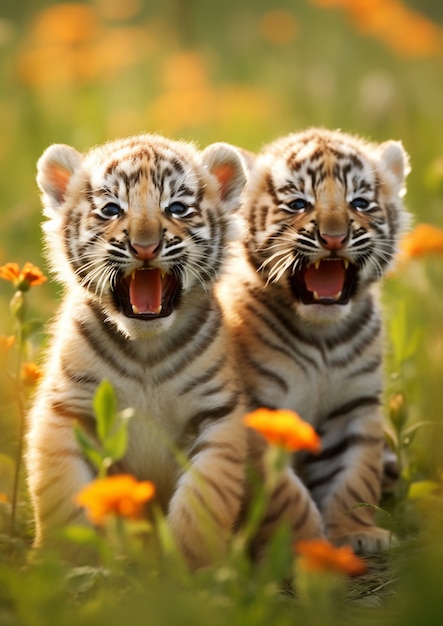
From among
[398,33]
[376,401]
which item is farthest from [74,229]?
[398,33]

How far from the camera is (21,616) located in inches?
130

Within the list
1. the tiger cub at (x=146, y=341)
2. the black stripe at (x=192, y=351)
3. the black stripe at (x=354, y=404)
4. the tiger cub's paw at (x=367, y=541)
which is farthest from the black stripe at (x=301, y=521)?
the black stripe at (x=192, y=351)

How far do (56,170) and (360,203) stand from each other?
1.23 meters

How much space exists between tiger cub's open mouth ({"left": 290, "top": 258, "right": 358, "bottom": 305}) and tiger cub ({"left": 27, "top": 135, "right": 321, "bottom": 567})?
41cm

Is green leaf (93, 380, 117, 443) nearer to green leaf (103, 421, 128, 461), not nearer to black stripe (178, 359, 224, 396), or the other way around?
green leaf (103, 421, 128, 461)

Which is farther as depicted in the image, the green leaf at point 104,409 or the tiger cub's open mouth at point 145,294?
the tiger cub's open mouth at point 145,294

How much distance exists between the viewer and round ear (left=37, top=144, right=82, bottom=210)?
188 inches

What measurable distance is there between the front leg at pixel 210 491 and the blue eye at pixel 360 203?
1.05m

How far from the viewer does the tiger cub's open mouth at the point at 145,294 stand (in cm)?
442

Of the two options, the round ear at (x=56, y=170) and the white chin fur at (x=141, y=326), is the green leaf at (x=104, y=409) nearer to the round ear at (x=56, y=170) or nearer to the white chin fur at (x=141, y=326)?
the white chin fur at (x=141, y=326)

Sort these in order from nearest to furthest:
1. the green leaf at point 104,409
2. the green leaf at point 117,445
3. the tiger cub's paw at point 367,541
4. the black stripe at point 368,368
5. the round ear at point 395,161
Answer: the green leaf at point 117,445 → the green leaf at point 104,409 → the tiger cub's paw at point 367,541 → the black stripe at point 368,368 → the round ear at point 395,161

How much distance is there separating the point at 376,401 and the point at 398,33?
5095 mm

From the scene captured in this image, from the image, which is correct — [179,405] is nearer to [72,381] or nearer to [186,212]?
[72,381]

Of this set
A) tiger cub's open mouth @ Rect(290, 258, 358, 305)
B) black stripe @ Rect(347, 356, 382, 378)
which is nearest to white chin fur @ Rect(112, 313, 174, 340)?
tiger cub's open mouth @ Rect(290, 258, 358, 305)
